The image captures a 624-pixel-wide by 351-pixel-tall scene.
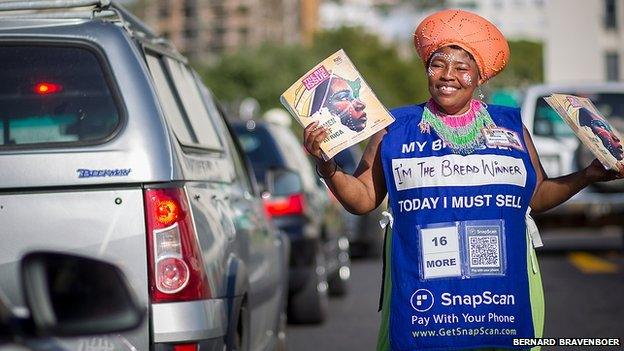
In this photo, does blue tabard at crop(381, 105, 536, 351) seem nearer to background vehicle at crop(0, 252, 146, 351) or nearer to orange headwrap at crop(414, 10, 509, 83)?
orange headwrap at crop(414, 10, 509, 83)

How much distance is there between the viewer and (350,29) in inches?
5709

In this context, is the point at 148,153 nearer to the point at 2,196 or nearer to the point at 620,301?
the point at 2,196

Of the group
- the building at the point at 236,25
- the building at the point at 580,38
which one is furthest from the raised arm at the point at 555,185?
the building at the point at 236,25

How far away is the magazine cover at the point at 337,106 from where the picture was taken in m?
4.69

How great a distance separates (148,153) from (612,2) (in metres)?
91.5

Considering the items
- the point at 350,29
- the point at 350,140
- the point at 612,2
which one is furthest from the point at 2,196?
the point at 350,29

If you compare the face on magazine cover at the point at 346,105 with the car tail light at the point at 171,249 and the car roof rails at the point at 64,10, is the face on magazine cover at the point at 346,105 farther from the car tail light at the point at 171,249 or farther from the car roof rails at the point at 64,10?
the car roof rails at the point at 64,10

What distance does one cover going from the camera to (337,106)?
473cm

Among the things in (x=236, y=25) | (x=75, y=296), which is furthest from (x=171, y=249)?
(x=236, y=25)

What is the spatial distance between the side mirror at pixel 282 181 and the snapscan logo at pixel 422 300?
4.32 m

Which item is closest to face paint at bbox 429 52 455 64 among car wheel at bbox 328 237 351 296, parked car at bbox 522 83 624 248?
car wheel at bbox 328 237 351 296

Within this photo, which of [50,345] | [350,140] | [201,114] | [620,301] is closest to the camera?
[50,345]

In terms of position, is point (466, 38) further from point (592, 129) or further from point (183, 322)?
point (183, 322)

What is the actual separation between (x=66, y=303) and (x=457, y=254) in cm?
201
